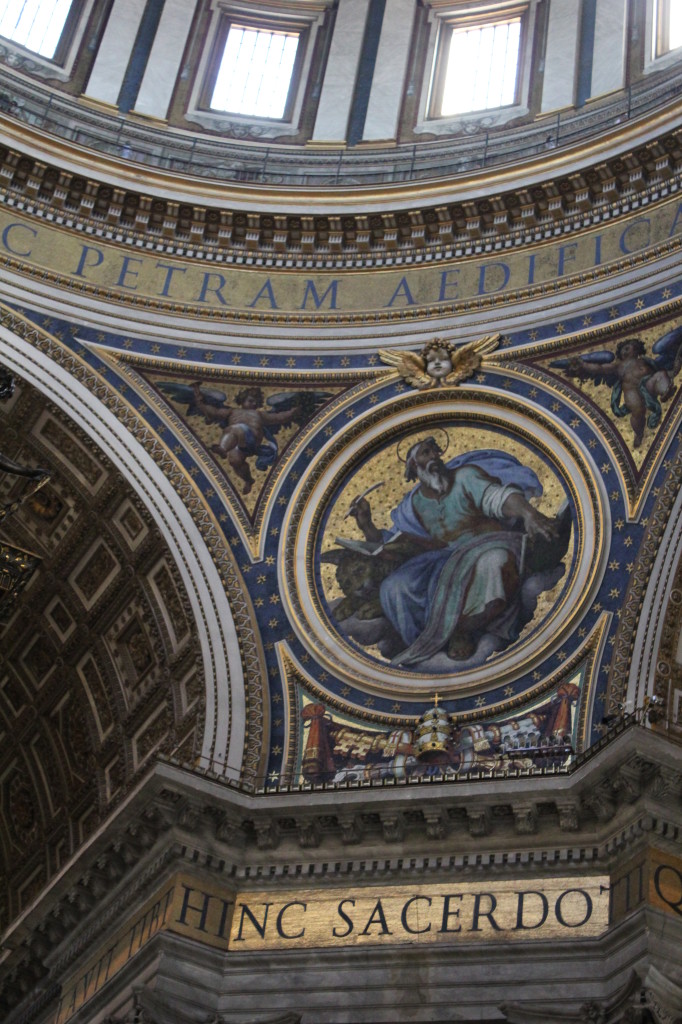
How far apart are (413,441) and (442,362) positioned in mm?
1015

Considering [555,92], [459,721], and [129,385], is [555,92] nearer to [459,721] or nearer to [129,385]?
[129,385]

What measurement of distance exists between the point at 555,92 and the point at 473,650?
26.6 ft

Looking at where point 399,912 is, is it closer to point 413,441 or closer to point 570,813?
point 570,813

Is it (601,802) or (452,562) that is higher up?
(452,562)

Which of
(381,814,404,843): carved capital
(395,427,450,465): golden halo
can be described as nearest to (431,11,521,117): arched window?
(395,427,450,465): golden halo

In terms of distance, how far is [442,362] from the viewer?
2138 cm

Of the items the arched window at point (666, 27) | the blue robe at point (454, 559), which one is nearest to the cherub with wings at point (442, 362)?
the blue robe at point (454, 559)

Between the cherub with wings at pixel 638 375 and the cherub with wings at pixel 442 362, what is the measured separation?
1.32 m

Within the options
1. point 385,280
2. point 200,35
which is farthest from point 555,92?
point 200,35

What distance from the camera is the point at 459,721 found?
61.7 feet

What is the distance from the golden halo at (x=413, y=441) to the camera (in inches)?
835

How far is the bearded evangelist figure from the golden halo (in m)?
0.05

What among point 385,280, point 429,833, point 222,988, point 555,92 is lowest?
point 222,988

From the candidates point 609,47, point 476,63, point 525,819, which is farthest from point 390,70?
point 525,819
